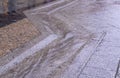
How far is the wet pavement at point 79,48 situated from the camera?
391 centimetres

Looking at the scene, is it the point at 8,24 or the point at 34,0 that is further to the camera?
the point at 34,0

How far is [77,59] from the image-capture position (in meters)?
4.44

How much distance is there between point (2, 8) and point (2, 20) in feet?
2.74

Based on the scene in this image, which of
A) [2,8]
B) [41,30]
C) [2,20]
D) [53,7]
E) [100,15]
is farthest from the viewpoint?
[53,7]

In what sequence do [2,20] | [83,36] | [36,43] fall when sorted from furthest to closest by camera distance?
[2,20] → [83,36] → [36,43]

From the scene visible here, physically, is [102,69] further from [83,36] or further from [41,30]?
[41,30]

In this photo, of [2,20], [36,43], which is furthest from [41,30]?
[2,20]

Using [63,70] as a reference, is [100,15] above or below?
below

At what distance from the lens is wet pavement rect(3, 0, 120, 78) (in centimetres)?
391

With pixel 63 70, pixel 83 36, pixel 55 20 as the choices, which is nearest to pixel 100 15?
pixel 55 20

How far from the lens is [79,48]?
5027 millimetres

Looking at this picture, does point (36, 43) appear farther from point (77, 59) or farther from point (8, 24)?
point (8, 24)

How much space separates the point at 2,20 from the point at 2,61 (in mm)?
3279

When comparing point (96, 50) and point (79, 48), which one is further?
point (79, 48)
